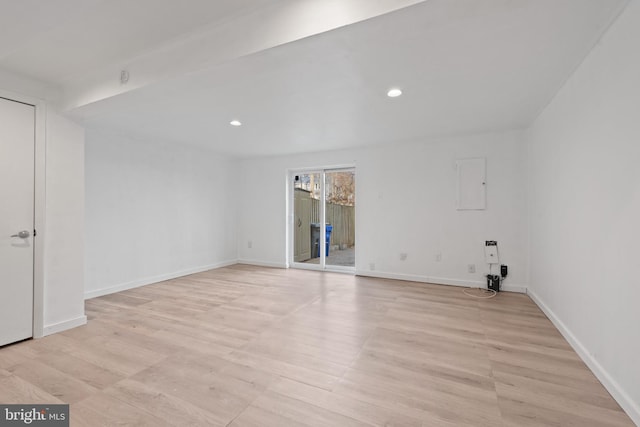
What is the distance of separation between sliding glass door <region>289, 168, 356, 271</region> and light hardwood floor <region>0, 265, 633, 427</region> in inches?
96.5

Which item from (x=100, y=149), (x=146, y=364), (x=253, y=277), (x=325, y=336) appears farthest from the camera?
(x=253, y=277)

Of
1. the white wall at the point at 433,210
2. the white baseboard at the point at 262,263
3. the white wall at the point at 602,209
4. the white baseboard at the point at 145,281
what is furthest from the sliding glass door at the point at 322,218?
the white wall at the point at 602,209

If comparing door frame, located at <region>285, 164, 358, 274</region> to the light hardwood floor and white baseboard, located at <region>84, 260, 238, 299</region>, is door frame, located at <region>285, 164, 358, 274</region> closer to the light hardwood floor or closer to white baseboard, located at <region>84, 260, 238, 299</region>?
white baseboard, located at <region>84, 260, 238, 299</region>

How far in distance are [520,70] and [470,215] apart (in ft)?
8.29

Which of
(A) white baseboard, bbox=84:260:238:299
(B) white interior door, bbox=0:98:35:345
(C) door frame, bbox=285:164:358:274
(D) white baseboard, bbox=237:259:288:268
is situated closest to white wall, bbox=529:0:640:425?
(C) door frame, bbox=285:164:358:274

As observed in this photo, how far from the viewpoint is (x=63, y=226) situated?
115 inches

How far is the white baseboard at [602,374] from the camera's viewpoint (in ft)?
5.35

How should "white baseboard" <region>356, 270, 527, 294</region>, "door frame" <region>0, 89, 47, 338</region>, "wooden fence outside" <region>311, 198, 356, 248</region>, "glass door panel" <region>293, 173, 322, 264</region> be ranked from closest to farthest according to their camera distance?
"door frame" <region>0, 89, 47, 338</region>, "white baseboard" <region>356, 270, 527, 294</region>, "wooden fence outside" <region>311, 198, 356, 248</region>, "glass door panel" <region>293, 173, 322, 264</region>

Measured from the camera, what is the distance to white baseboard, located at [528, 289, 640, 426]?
1631 millimetres

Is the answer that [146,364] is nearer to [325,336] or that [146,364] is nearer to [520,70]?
[325,336]

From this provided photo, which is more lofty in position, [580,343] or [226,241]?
[226,241]

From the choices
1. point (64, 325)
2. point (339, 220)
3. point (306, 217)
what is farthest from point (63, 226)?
point (339, 220)

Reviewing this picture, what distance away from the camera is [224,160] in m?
6.23

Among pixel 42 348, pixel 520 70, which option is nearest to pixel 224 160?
pixel 42 348
